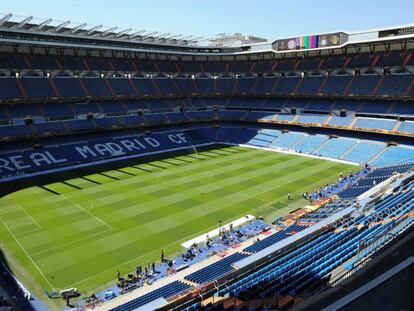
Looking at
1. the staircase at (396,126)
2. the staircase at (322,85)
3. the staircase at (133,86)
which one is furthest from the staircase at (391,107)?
the staircase at (133,86)

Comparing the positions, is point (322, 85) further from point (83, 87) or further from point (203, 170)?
point (83, 87)

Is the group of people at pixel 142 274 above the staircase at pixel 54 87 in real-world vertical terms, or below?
below

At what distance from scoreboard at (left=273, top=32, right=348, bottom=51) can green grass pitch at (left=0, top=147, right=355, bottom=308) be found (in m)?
22.4

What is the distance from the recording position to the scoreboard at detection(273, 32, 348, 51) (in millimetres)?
59688

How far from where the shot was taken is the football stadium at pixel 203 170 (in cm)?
1928

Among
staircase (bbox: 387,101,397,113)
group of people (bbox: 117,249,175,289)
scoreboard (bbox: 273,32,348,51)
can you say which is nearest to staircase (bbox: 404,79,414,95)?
staircase (bbox: 387,101,397,113)

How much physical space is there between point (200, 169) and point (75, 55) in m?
35.1

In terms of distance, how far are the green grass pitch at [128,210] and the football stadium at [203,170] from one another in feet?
0.68

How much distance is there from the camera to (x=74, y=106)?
59875 mm

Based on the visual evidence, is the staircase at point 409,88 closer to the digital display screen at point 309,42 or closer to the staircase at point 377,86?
the staircase at point 377,86

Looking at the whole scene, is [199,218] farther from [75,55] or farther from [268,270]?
[75,55]

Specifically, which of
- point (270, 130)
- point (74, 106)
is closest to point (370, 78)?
point (270, 130)

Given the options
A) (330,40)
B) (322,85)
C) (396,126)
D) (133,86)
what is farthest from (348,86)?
(133,86)

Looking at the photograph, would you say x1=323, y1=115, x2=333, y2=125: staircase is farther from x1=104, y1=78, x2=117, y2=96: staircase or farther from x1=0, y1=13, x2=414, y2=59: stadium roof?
x1=104, y1=78, x2=117, y2=96: staircase
